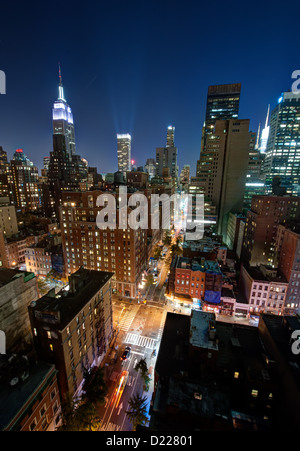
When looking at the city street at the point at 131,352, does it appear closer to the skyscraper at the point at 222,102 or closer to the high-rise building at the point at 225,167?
the high-rise building at the point at 225,167

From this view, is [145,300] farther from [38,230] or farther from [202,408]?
[38,230]

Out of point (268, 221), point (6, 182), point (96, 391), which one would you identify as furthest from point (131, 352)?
point (6, 182)

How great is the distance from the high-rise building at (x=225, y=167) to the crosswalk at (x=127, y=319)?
8368 cm

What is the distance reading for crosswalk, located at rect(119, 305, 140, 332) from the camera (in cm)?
4862

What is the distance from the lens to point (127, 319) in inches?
2031

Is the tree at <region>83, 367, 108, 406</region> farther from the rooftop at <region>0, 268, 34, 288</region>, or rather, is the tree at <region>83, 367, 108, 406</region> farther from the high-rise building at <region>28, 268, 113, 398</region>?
the rooftop at <region>0, 268, 34, 288</region>

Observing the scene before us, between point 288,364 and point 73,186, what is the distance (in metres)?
153

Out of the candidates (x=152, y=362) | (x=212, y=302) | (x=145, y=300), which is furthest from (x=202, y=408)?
(x=145, y=300)

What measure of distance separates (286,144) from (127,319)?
180 meters

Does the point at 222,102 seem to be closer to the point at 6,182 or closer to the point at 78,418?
the point at 6,182

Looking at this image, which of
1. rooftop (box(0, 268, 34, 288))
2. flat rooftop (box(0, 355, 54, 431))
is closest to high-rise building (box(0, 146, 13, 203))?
rooftop (box(0, 268, 34, 288))

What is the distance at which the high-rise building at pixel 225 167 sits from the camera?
10900 centimetres

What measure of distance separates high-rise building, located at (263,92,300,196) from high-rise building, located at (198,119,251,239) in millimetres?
52212
